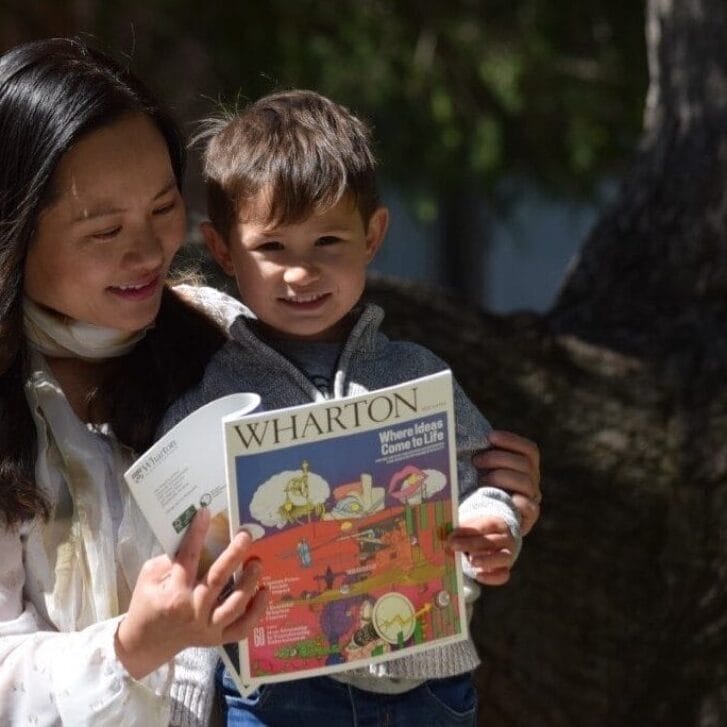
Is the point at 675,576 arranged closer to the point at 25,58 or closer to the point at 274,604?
the point at 274,604

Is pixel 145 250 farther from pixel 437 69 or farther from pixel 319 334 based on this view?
pixel 437 69

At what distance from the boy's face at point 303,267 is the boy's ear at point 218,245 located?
0.06 metres

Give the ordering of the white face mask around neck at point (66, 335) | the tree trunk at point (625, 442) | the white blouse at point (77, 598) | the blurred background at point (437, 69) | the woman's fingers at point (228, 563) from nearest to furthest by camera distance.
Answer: the woman's fingers at point (228, 563), the white blouse at point (77, 598), the white face mask around neck at point (66, 335), the tree trunk at point (625, 442), the blurred background at point (437, 69)

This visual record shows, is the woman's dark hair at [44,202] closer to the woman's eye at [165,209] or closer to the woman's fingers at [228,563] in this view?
the woman's eye at [165,209]

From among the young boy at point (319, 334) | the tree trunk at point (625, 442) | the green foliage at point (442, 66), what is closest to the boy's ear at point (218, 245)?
the young boy at point (319, 334)

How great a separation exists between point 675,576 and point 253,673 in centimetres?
136

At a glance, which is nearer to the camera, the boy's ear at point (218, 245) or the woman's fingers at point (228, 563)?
the woman's fingers at point (228, 563)

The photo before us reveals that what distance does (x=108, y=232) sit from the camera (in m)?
2.24

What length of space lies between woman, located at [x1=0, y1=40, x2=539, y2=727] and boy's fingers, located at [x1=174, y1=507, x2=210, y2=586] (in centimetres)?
20

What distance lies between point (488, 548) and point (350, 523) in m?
0.22

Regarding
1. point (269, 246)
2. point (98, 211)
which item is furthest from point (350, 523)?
point (98, 211)

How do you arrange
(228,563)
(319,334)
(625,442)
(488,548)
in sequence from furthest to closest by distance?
1. (625,442)
2. (319,334)
3. (488,548)
4. (228,563)

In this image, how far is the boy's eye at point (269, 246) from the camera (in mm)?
2256

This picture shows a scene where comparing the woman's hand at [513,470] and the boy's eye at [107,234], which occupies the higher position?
the boy's eye at [107,234]
